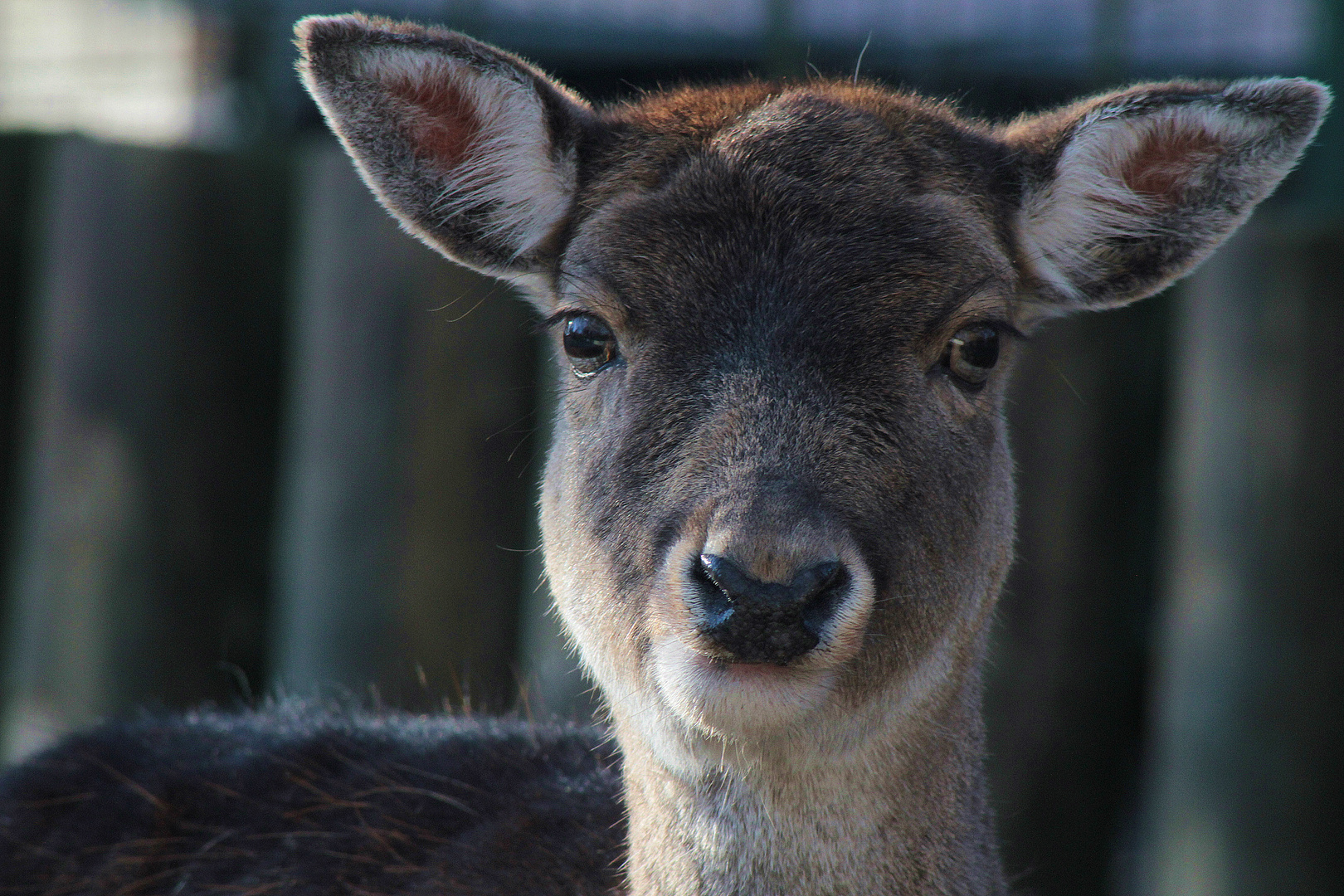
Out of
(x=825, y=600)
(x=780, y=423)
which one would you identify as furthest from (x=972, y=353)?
(x=825, y=600)

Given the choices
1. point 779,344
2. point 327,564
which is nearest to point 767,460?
point 779,344

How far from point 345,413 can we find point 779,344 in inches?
188

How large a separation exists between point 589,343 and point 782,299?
23.7 inches

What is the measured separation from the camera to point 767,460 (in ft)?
10.1

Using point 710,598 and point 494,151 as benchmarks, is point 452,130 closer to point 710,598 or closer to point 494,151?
point 494,151

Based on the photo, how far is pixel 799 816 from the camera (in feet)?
11.0

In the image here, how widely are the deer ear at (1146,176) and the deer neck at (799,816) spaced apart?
1.34 m

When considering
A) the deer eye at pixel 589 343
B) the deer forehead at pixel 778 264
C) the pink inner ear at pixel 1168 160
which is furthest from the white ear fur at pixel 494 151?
the pink inner ear at pixel 1168 160

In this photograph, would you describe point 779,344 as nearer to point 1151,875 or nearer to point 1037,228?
point 1037,228

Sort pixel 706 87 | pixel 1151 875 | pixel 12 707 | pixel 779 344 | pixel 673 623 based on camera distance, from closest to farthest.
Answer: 1. pixel 673 623
2. pixel 779 344
3. pixel 706 87
4. pixel 1151 875
5. pixel 12 707

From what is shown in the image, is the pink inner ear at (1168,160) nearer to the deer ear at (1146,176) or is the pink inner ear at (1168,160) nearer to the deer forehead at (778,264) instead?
the deer ear at (1146,176)

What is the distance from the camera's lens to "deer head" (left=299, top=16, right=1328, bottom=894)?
3070mm

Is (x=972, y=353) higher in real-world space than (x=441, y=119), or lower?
lower

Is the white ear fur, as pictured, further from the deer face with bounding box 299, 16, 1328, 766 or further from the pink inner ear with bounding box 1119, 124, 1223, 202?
the pink inner ear with bounding box 1119, 124, 1223, 202
